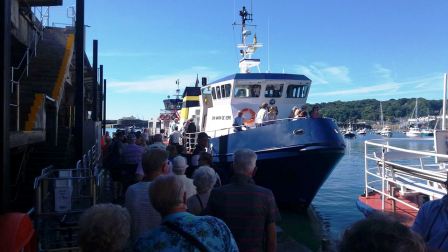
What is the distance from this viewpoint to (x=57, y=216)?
5.34 m

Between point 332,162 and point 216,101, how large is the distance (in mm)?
5267

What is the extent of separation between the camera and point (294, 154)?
10.5 metres

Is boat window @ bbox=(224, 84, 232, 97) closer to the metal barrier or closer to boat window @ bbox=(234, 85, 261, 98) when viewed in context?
boat window @ bbox=(234, 85, 261, 98)

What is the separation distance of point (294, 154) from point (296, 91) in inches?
151

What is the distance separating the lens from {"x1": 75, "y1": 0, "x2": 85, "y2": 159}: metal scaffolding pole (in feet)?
30.4

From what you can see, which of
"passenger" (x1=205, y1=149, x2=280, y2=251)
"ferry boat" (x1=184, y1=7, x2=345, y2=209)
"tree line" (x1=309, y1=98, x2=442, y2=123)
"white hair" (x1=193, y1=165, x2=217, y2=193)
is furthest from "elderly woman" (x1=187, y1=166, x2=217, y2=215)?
"tree line" (x1=309, y1=98, x2=442, y2=123)

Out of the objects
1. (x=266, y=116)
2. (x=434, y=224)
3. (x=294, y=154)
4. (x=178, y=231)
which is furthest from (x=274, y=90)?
(x=178, y=231)

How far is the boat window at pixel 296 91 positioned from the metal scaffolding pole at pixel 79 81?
6465 mm

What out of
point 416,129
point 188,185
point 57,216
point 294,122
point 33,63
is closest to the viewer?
point 188,185

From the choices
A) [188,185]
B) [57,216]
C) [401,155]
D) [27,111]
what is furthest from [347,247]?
[27,111]

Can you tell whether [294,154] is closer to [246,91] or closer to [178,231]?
[246,91]

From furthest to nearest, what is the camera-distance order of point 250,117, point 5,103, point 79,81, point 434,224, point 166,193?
1. point 250,117
2. point 79,81
3. point 5,103
4. point 434,224
5. point 166,193

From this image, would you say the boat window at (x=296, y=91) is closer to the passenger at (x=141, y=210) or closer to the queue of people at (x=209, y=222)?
the queue of people at (x=209, y=222)

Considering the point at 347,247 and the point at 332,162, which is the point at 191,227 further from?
the point at 332,162
